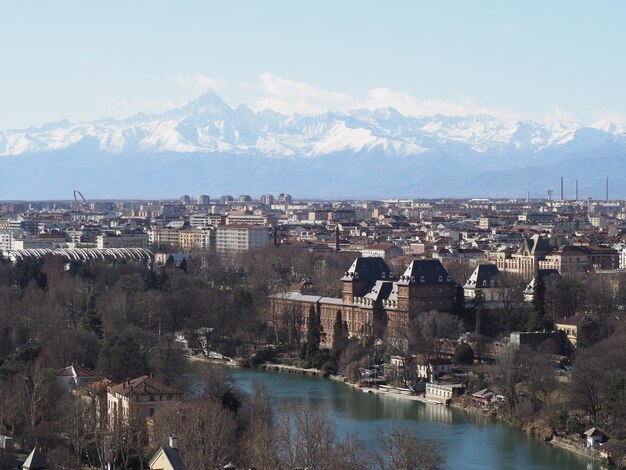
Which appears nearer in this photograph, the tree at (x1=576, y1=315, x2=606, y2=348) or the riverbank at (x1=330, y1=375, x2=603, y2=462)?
the riverbank at (x1=330, y1=375, x2=603, y2=462)

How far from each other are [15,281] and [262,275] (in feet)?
29.3

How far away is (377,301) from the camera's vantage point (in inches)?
1502

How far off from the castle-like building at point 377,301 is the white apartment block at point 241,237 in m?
28.6

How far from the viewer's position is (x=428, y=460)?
19766 mm

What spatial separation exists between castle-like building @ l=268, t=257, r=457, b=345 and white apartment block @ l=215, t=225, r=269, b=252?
93.9 feet

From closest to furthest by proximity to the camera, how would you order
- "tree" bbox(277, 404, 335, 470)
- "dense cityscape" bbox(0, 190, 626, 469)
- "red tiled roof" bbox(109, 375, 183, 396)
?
"tree" bbox(277, 404, 335, 470) < "dense cityscape" bbox(0, 190, 626, 469) < "red tiled roof" bbox(109, 375, 183, 396)

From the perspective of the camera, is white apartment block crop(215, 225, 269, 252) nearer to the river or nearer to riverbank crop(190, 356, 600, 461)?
riverbank crop(190, 356, 600, 461)

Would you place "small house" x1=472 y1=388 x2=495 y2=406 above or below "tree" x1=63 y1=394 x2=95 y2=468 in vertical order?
below

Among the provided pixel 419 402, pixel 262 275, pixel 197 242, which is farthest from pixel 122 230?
pixel 419 402

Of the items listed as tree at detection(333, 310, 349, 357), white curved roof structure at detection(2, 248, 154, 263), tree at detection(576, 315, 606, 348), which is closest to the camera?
tree at detection(576, 315, 606, 348)

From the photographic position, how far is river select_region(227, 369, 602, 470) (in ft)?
77.3

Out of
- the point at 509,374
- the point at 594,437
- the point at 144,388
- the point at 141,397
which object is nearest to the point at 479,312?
the point at 509,374

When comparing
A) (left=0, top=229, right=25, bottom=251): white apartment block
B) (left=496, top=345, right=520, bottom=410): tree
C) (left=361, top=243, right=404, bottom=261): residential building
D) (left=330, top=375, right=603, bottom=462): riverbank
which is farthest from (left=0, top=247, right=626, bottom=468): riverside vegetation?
(left=0, top=229, right=25, bottom=251): white apartment block

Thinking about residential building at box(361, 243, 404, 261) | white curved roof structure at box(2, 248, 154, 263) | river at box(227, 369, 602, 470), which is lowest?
river at box(227, 369, 602, 470)
